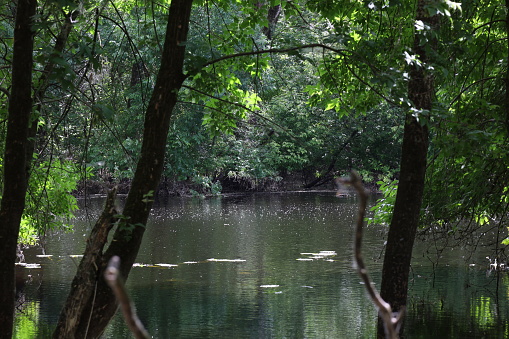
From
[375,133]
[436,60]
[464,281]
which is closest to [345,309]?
[464,281]

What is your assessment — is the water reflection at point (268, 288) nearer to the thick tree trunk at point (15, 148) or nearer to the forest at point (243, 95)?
the forest at point (243, 95)

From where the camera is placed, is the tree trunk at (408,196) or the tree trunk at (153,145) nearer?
the tree trunk at (153,145)

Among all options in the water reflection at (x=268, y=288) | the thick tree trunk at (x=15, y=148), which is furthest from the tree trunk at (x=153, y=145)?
the water reflection at (x=268, y=288)

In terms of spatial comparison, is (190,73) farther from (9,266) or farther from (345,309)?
(345,309)

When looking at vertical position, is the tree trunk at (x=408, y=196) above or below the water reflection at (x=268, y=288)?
above

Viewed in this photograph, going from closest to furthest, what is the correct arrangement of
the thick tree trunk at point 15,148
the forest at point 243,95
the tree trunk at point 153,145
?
the thick tree trunk at point 15,148, the forest at point 243,95, the tree trunk at point 153,145

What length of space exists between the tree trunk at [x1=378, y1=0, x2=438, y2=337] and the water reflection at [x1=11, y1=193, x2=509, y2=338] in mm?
2725

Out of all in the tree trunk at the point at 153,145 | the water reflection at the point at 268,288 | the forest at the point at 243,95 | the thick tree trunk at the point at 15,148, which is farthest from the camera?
the water reflection at the point at 268,288

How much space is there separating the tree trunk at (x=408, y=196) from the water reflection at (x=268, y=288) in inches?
107

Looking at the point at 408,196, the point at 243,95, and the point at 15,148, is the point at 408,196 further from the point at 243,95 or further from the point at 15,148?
the point at 15,148

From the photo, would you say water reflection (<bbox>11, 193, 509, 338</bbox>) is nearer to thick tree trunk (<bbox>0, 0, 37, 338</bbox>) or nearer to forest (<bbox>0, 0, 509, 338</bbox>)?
forest (<bbox>0, 0, 509, 338</bbox>)

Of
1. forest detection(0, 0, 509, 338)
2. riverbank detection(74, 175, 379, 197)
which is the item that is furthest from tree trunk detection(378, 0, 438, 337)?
riverbank detection(74, 175, 379, 197)

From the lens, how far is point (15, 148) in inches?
159

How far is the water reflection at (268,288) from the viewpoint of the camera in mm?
10789
